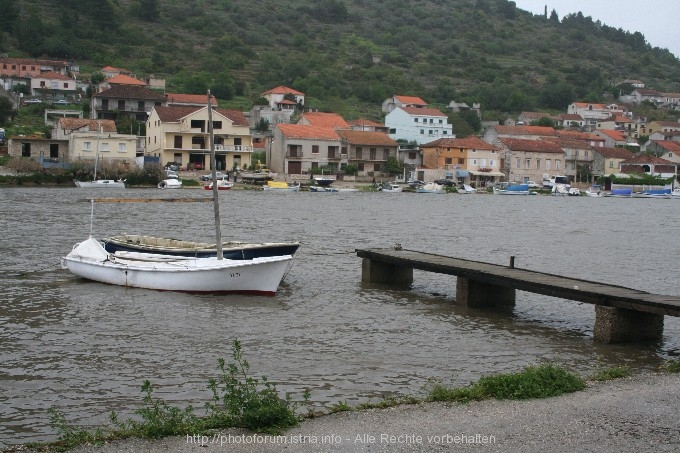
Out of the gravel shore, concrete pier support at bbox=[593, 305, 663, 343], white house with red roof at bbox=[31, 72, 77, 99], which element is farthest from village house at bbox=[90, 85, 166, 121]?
the gravel shore

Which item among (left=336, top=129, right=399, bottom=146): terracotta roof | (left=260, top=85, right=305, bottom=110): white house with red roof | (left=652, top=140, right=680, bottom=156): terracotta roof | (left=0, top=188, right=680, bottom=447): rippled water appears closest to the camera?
(left=0, top=188, right=680, bottom=447): rippled water

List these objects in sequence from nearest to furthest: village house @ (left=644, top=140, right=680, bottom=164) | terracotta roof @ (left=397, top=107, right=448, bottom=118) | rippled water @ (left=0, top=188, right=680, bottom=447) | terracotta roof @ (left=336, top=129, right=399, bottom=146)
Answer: rippled water @ (left=0, top=188, right=680, bottom=447) → terracotta roof @ (left=336, top=129, right=399, bottom=146) → terracotta roof @ (left=397, top=107, right=448, bottom=118) → village house @ (left=644, top=140, right=680, bottom=164)

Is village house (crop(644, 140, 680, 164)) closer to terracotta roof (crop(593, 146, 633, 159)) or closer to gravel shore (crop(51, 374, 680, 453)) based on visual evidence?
terracotta roof (crop(593, 146, 633, 159))

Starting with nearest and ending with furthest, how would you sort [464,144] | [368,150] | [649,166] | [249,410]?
[249,410], [368,150], [464,144], [649,166]

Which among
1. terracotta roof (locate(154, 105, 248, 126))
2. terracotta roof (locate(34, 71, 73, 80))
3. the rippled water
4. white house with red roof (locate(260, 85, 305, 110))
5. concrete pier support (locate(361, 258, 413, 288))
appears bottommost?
the rippled water

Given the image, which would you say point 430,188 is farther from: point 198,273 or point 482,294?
point 198,273

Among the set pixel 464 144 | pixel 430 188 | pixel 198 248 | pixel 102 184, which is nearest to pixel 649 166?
pixel 464 144

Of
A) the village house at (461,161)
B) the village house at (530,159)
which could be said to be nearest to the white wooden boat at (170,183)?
the village house at (461,161)

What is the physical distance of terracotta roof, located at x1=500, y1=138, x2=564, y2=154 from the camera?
94000 millimetres

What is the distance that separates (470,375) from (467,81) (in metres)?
151

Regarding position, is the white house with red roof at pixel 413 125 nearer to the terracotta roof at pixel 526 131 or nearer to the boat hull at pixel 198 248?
the terracotta roof at pixel 526 131

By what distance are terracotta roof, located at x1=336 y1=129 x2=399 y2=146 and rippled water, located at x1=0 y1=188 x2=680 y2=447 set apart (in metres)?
48.0

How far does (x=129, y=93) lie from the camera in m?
89.5

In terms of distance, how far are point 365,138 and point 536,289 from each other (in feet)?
228
